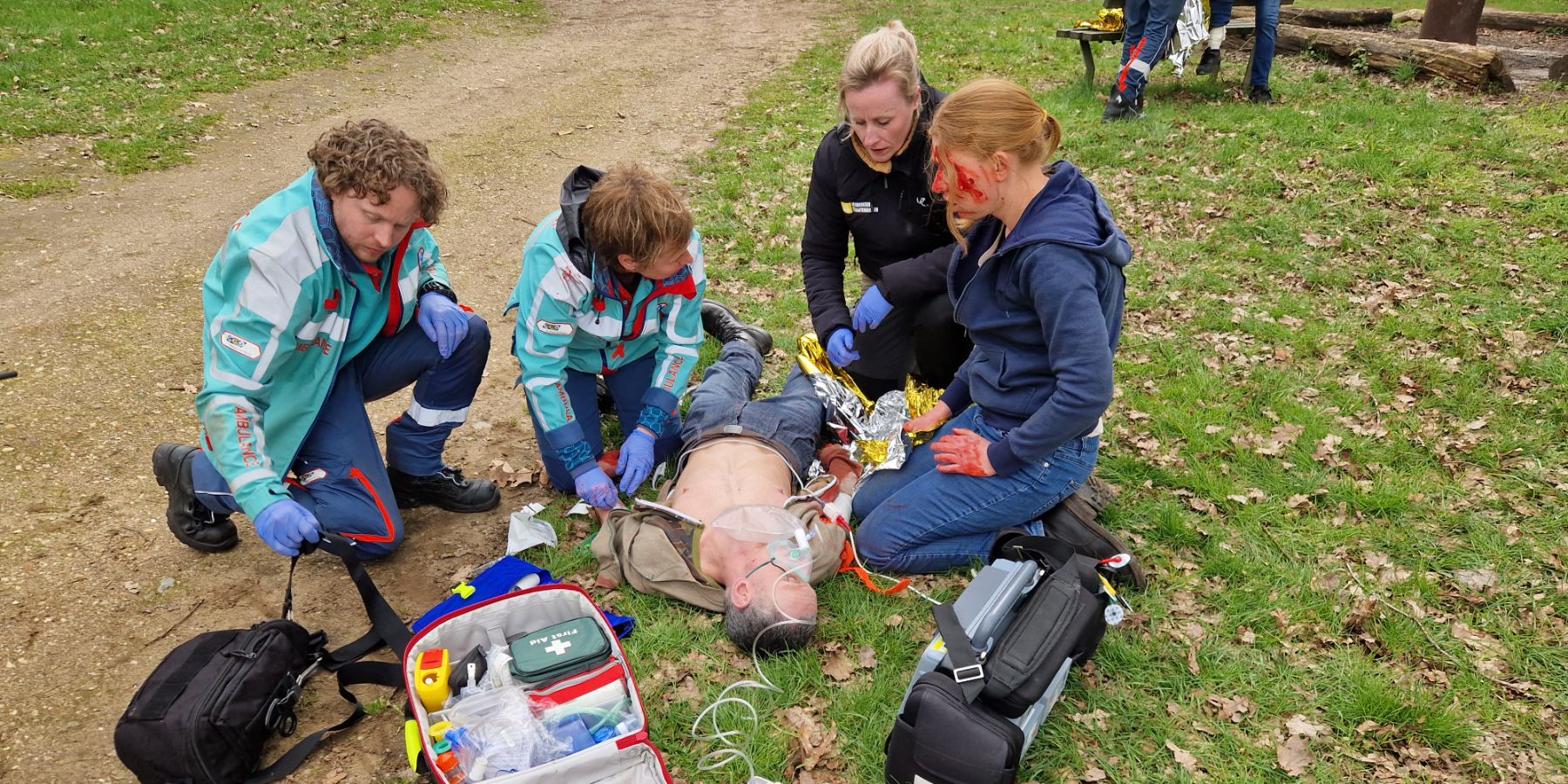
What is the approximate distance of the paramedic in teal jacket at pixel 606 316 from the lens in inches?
136

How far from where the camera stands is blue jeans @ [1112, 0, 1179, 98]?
327 inches

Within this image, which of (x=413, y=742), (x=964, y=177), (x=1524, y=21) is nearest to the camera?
(x=413, y=742)

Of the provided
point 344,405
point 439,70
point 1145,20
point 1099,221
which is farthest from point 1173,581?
point 439,70

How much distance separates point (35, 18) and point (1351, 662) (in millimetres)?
13987

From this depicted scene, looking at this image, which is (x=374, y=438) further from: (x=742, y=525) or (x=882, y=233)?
(x=882, y=233)

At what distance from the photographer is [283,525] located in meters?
3.16

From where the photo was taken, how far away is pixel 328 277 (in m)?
3.37

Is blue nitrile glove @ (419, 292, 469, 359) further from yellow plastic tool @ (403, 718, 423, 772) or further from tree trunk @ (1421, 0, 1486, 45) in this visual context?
tree trunk @ (1421, 0, 1486, 45)

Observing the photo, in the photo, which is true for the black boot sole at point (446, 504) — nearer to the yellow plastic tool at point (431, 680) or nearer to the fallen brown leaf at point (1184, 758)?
the yellow plastic tool at point (431, 680)

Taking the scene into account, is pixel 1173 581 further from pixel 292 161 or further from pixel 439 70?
pixel 439 70

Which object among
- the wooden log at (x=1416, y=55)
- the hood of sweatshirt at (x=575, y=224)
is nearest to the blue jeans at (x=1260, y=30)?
the wooden log at (x=1416, y=55)

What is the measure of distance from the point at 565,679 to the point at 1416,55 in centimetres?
1004

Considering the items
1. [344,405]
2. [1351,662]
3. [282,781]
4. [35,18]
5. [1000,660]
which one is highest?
[35,18]

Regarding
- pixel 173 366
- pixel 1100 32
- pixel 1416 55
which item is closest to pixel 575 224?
pixel 173 366
